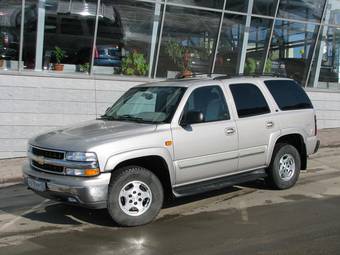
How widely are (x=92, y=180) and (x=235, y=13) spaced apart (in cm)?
1167

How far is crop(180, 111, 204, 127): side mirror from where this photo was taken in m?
6.91

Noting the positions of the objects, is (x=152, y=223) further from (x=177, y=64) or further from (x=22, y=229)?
(x=177, y=64)

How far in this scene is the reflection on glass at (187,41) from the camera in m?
15.5

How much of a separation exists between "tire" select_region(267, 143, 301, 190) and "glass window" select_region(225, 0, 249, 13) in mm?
8752

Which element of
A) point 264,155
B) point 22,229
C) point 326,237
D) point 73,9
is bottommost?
point 22,229

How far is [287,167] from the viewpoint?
8.50 meters

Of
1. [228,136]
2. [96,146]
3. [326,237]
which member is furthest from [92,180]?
[326,237]

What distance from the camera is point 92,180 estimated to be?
241 inches

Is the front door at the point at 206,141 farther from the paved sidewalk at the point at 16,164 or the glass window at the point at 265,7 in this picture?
the glass window at the point at 265,7

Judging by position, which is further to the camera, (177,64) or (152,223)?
(177,64)

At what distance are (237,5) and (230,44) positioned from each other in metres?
1.23

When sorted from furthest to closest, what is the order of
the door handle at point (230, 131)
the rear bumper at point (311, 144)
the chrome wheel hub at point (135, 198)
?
1. the rear bumper at point (311, 144)
2. the door handle at point (230, 131)
3. the chrome wheel hub at point (135, 198)

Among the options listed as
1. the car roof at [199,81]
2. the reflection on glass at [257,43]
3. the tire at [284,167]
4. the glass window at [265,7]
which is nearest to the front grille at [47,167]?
the car roof at [199,81]

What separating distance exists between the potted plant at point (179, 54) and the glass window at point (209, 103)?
8237mm
